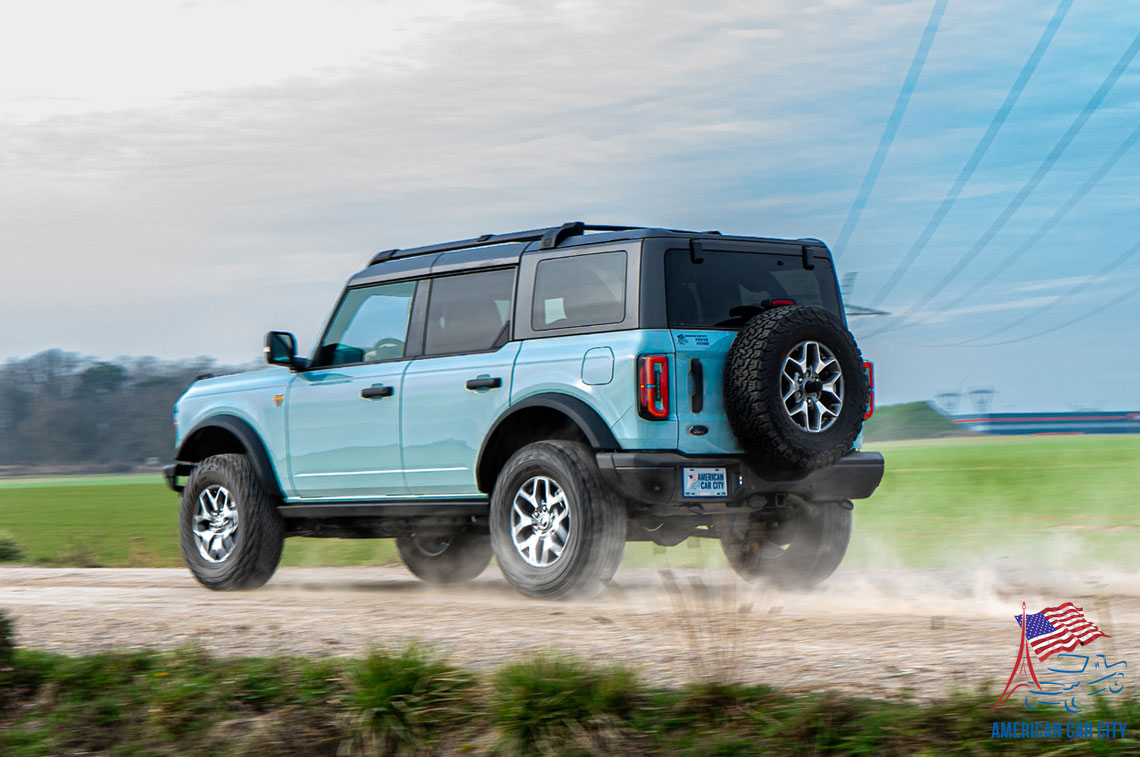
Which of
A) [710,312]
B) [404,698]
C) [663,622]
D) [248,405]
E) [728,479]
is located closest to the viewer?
[404,698]

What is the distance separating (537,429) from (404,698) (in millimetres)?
3969

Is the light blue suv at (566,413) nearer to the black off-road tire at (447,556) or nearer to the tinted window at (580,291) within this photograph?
the tinted window at (580,291)

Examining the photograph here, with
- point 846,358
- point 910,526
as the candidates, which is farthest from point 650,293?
point 910,526

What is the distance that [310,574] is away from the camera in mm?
12242

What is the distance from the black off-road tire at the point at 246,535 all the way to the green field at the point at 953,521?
2.89 m

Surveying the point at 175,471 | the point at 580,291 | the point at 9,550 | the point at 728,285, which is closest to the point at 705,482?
the point at 728,285

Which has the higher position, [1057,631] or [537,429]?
[537,429]

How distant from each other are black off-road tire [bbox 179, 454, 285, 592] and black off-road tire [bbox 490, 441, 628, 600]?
8.56ft

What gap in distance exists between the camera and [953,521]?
18.6 m

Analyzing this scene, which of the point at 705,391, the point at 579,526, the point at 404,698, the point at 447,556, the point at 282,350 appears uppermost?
the point at 282,350

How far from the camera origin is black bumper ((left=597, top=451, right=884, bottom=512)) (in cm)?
777

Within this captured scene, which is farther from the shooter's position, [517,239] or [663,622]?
[517,239]

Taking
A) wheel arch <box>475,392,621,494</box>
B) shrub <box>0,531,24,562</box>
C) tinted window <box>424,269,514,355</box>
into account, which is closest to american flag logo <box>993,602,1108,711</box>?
wheel arch <box>475,392,621,494</box>

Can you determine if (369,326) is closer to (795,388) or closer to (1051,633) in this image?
(795,388)
